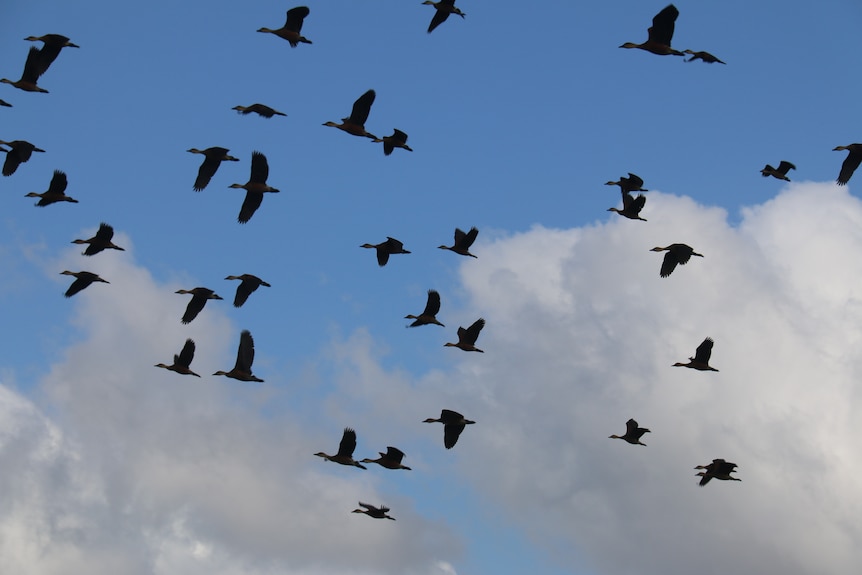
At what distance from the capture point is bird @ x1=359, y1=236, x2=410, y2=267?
41469 mm

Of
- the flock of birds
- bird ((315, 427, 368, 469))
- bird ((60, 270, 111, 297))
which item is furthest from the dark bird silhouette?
bird ((60, 270, 111, 297))

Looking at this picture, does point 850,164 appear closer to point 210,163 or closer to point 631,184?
point 631,184

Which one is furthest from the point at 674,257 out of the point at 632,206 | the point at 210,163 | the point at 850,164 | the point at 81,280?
the point at 81,280

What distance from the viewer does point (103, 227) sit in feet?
133

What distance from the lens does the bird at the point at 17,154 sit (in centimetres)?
3972

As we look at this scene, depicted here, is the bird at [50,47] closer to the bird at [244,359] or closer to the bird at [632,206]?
the bird at [244,359]

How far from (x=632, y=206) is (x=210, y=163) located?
11807 millimetres

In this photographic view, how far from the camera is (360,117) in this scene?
39250 mm

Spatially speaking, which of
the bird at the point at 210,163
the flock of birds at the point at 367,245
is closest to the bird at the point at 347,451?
the flock of birds at the point at 367,245

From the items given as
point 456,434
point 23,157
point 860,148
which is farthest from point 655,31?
point 23,157

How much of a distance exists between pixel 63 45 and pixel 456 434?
49.0 ft

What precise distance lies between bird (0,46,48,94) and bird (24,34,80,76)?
5cm

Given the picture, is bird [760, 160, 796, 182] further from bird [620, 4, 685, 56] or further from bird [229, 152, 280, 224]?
bird [229, 152, 280, 224]

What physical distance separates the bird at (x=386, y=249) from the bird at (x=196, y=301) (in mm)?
4842
